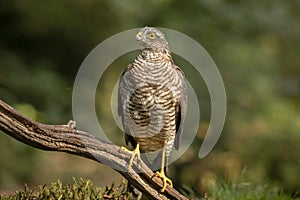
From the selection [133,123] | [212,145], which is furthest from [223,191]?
[212,145]

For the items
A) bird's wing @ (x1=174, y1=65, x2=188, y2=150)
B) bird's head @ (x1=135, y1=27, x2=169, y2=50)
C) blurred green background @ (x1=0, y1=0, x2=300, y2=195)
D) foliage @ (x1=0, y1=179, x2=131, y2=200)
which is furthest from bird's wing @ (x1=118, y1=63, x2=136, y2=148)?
blurred green background @ (x1=0, y1=0, x2=300, y2=195)

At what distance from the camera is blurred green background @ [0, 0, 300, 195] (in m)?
6.07

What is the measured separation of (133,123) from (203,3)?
2974 mm

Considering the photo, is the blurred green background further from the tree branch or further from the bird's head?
the tree branch

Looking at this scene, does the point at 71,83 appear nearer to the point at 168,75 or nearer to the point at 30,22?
the point at 30,22

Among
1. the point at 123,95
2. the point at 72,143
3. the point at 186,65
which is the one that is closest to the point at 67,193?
the point at 72,143

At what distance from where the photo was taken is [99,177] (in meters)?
6.64

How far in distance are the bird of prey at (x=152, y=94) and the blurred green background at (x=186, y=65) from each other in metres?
2.36

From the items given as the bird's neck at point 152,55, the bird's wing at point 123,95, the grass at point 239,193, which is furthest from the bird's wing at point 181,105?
the grass at point 239,193

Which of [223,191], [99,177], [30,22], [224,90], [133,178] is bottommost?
[133,178]

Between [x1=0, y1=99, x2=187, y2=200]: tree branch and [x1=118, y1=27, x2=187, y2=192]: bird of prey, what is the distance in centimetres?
12

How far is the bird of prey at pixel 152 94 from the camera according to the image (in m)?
3.51

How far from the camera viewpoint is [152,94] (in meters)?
3.51

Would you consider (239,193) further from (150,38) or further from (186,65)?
(186,65)
